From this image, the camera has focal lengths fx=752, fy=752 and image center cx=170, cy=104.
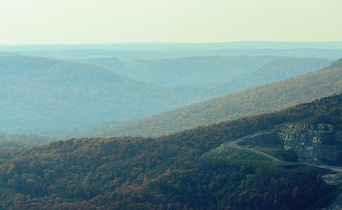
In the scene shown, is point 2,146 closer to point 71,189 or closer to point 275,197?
point 71,189

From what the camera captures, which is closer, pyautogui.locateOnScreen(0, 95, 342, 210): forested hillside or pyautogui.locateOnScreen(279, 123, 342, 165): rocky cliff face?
pyautogui.locateOnScreen(0, 95, 342, 210): forested hillside

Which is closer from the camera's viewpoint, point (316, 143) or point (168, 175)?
point (316, 143)

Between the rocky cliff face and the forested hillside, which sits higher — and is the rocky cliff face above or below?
above

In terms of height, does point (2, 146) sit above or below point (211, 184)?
below

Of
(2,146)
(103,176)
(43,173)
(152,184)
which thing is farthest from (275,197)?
(2,146)
